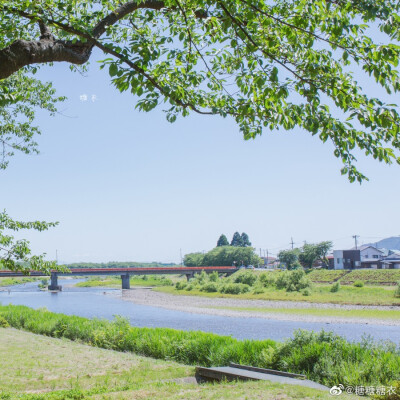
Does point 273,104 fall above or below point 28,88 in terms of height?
below

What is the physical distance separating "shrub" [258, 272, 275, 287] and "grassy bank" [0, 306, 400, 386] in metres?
48.4

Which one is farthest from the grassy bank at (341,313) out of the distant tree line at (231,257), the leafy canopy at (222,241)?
the leafy canopy at (222,241)

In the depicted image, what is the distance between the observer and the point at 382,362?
9.17 meters

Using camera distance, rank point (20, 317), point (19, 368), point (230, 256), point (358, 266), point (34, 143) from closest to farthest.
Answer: point (19, 368), point (34, 143), point (20, 317), point (358, 266), point (230, 256)

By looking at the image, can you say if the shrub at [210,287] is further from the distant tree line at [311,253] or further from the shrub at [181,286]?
the distant tree line at [311,253]

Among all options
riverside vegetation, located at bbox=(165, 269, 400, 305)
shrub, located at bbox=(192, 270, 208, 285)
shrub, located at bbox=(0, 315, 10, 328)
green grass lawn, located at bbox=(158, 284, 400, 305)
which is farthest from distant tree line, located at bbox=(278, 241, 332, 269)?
shrub, located at bbox=(0, 315, 10, 328)

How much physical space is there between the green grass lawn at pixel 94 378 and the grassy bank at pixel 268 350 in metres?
0.97

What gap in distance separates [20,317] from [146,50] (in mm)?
20399

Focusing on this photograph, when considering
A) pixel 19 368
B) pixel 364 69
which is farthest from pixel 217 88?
pixel 19 368

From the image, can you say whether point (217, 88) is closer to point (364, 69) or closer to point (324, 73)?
point (324, 73)

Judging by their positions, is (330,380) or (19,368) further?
(19,368)

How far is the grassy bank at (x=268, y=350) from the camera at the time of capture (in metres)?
9.13

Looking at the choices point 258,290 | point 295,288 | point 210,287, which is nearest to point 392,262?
point 295,288

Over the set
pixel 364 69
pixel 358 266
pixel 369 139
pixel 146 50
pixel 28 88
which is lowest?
pixel 358 266
